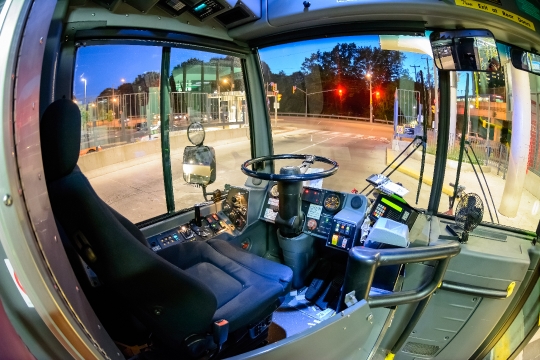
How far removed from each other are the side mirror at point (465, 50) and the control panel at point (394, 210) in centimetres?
88

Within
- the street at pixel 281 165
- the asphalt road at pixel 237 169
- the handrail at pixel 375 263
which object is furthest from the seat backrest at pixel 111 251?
the asphalt road at pixel 237 169

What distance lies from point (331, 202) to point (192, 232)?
3.17ft

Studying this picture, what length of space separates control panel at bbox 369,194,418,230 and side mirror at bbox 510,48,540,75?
3.52 feet

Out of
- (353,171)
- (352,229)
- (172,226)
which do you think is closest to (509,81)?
(352,229)

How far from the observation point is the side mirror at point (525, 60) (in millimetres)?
2113

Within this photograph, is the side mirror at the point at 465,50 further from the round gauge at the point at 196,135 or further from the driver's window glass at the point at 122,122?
the driver's window glass at the point at 122,122

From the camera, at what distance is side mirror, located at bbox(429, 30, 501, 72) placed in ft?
6.54

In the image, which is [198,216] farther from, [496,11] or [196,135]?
[496,11]

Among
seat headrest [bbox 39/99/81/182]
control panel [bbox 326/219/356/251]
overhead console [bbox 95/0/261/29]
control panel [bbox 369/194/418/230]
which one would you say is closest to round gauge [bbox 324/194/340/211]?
control panel [bbox 326/219/356/251]

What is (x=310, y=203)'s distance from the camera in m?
2.52

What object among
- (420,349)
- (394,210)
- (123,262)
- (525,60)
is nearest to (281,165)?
(394,210)

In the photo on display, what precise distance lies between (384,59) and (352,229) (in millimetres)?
1483

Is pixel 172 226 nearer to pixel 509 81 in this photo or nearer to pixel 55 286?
pixel 55 286

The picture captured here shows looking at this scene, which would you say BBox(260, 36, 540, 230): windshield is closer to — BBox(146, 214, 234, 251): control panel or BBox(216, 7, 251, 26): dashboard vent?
BBox(216, 7, 251, 26): dashboard vent
